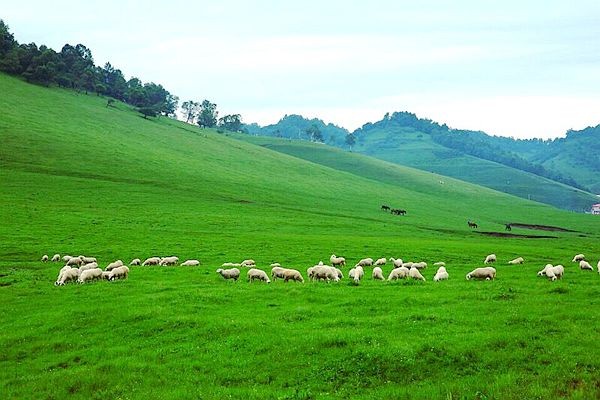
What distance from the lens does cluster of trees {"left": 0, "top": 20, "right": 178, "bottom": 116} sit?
130 m

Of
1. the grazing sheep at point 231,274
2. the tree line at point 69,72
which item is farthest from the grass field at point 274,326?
the tree line at point 69,72

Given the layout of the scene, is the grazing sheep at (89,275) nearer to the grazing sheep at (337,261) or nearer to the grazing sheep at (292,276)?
the grazing sheep at (292,276)

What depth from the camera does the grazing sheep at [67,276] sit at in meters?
24.4

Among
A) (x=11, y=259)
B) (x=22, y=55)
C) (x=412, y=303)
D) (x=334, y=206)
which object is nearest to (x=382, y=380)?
(x=412, y=303)

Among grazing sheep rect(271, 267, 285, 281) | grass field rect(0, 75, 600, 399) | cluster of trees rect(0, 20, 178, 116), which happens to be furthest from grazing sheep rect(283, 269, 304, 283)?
cluster of trees rect(0, 20, 178, 116)

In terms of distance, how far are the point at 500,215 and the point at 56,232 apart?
320 ft

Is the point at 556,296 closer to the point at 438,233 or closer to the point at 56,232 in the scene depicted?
the point at 56,232

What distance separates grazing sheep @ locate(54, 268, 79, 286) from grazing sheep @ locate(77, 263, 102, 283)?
1.64ft

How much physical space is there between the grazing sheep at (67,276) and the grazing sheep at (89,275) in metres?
0.50

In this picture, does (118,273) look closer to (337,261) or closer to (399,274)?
(337,261)

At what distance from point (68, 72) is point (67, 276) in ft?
493

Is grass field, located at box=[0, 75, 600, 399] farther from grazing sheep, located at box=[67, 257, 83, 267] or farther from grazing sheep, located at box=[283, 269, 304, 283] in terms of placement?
grazing sheep, located at box=[283, 269, 304, 283]

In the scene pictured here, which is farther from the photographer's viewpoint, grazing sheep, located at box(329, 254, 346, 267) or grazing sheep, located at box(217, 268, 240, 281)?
grazing sheep, located at box(329, 254, 346, 267)

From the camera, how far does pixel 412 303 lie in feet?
56.7
